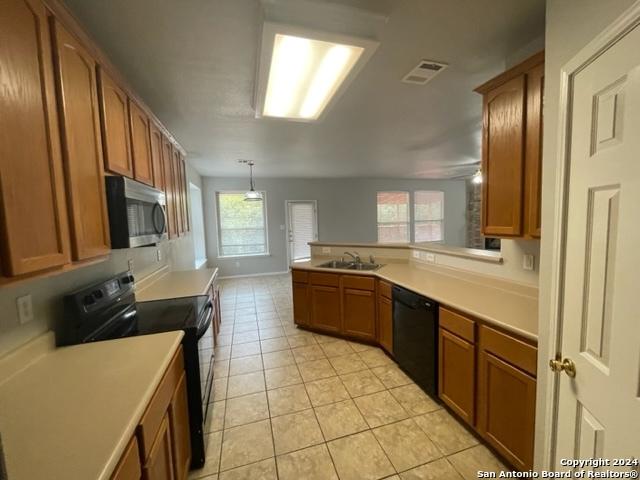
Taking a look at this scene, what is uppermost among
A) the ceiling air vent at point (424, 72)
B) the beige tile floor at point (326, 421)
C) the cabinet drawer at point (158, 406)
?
the ceiling air vent at point (424, 72)

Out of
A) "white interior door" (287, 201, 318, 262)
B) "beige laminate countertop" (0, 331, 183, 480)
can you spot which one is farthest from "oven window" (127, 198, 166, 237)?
"white interior door" (287, 201, 318, 262)

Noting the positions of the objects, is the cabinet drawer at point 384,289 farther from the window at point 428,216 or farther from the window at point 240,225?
the window at point 428,216

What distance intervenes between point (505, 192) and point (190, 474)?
2556mm

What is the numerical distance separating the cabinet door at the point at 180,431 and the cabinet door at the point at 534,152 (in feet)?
7.05

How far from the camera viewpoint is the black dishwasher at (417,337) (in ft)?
6.95

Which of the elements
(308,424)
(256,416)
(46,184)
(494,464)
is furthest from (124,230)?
(494,464)

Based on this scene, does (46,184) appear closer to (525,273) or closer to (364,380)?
(364,380)

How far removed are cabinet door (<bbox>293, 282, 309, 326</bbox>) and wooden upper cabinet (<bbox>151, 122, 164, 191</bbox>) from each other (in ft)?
6.27

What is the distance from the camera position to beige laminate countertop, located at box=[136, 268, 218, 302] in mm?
2379

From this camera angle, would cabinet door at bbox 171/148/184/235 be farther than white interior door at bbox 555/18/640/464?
Yes

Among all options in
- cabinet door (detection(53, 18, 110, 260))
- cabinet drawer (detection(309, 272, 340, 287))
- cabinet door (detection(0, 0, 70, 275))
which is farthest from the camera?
cabinet drawer (detection(309, 272, 340, 287))

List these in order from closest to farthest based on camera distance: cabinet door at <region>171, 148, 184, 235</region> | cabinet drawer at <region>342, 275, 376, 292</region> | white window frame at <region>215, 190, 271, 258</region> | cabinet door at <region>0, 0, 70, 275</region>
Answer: cabinet door at <region>0, 0, 70, 275</region> < cabinet drawer at <region>342, 275, 376, 292</region> < cabinet door at <region>171, 148, 184, 235</region> < white window frame at <region>215, 190, 271, 258</region>

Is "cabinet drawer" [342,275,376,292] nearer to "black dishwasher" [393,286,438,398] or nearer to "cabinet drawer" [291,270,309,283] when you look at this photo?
"black dishwasher" [393,286,438,398]

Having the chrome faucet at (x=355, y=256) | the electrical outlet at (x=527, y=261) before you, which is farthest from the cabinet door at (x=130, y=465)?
the chrome faucet at (x=355, y=256)
